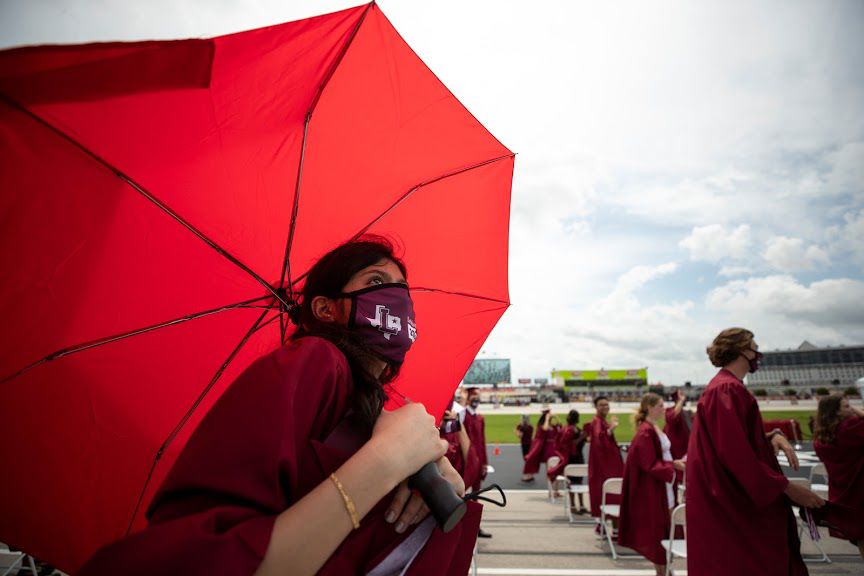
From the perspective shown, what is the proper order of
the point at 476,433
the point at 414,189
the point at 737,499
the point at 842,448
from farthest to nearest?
the point at 476,433 < the point at 842,448 < the point at 737,499 < the point at 414,189

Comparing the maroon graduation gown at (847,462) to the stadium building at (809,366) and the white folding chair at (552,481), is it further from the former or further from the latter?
the stadium building at (809,366)

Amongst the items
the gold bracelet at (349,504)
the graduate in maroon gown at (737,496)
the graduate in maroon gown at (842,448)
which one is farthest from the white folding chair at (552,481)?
the gold bracelet at (349,504)

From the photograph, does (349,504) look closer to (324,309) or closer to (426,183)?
(324,309)

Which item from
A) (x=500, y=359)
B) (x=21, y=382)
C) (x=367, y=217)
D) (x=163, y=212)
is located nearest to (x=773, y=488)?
(x=367, y=217)

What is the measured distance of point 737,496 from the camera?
357 centimetres

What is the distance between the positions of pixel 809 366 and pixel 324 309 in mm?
158784

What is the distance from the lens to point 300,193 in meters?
2.00

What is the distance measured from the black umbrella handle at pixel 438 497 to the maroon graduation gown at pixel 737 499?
355cm

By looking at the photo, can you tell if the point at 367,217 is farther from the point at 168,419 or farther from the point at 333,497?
the point at 333,497

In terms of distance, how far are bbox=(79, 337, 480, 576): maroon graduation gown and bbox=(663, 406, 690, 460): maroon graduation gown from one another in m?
10.4

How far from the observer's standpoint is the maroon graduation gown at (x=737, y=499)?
11.2ft

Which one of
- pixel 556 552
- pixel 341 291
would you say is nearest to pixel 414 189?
pixel 341 291

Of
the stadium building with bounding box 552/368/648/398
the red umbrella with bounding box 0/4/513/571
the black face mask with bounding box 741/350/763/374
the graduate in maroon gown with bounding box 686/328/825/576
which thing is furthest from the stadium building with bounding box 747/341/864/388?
the red umbrella with bounding box 0/4/513/571

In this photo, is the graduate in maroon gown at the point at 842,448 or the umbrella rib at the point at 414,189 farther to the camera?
the graduate in maroon gown at the point at 842,448
